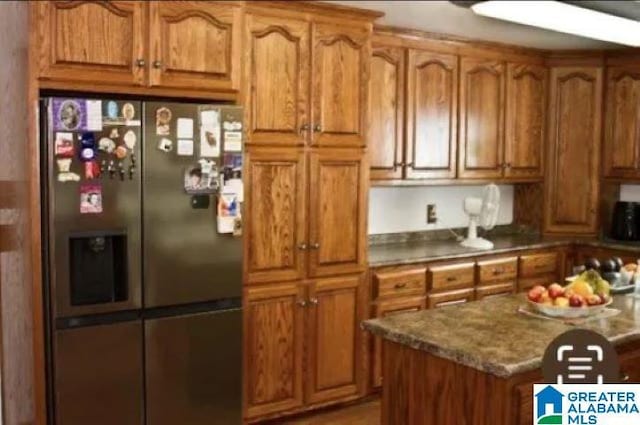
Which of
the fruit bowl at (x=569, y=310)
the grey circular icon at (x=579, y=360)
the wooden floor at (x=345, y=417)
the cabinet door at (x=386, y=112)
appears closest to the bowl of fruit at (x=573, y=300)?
the fruit bowl at (x=569, y=310)

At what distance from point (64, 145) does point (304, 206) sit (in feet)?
4.13

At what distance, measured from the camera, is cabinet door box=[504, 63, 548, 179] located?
4.72m

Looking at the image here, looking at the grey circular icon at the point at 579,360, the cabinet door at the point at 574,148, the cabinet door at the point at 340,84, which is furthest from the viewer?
the cabinet door at the point at 574,148

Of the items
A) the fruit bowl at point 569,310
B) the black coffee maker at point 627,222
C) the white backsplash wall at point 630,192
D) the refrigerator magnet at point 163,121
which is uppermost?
the refrigerator magnet at point 163,121

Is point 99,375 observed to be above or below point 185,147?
below

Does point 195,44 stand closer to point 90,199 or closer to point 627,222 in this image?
point 90,199

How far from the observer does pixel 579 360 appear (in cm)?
218

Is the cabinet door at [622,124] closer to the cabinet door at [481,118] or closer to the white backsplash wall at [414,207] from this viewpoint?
the cabinet door at [481,118]

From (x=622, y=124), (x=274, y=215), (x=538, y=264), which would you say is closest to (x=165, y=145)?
(x=274, y=215)

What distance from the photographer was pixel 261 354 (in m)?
3.44

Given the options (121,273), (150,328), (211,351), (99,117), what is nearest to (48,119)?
(99,117)

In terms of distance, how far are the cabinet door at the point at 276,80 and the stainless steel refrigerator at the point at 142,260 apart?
0.77 ft

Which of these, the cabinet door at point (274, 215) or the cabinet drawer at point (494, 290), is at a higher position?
the cabinet door at point (274, 215)

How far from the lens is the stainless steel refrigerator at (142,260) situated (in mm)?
2746
